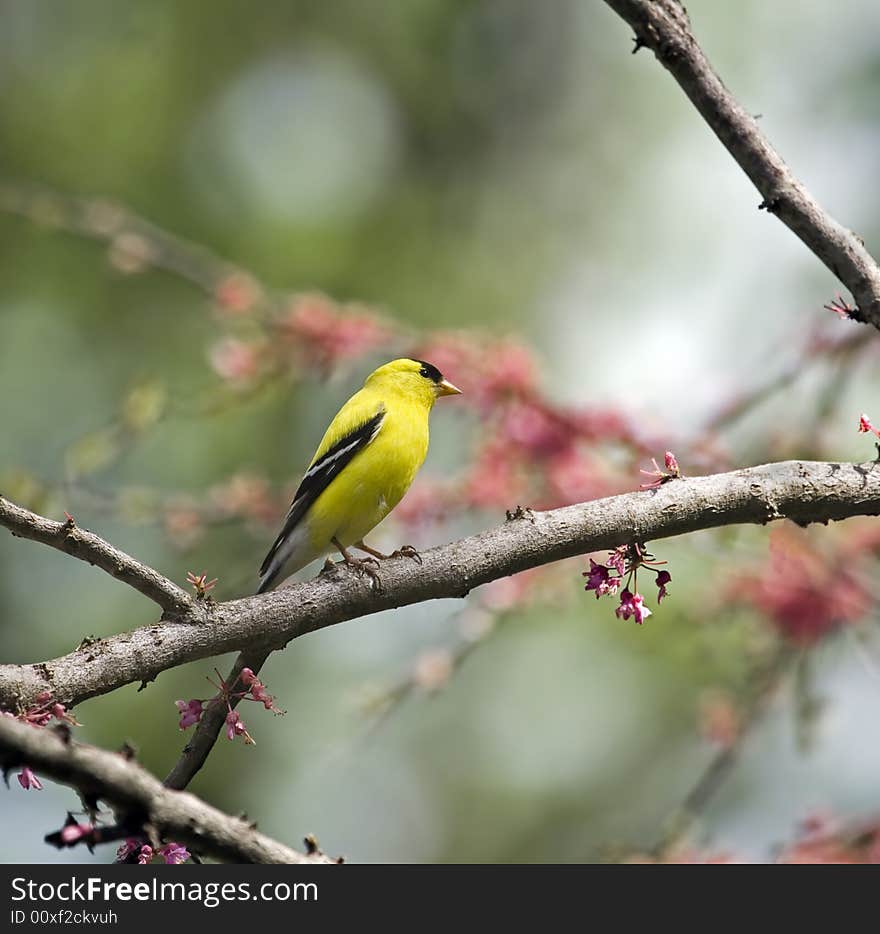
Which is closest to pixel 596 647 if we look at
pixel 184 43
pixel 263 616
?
Result: pixel 184 43

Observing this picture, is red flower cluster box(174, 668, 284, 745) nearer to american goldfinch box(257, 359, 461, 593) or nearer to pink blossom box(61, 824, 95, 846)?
pink blossom box(61, 824, 95, 846)

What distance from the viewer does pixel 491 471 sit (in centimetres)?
660

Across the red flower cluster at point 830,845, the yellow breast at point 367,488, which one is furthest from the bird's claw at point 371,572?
the red flower cluster at point 830,845

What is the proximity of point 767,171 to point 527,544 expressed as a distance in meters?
1.25

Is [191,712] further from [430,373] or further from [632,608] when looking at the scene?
[430,373]

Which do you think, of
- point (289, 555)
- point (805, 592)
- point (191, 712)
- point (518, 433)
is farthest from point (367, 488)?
point (805, 592)

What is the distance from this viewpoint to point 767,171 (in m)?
3.32

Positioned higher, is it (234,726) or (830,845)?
(830,845)

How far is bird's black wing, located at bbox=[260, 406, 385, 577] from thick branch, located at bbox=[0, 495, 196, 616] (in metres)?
2.35

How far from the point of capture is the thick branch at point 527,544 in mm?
2895

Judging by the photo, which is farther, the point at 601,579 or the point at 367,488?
the point at 367,488

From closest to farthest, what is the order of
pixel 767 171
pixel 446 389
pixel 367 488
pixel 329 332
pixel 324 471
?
pixel 767 171, pixel 367 488, pixel 324 471, pixel 446 389, pixel 329 332

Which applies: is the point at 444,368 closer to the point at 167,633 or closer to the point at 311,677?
the point at 167,633

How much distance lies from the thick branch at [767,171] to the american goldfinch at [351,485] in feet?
7.68
